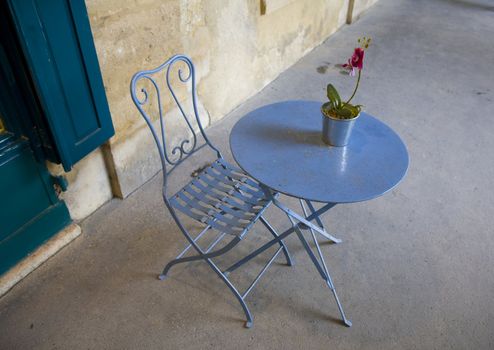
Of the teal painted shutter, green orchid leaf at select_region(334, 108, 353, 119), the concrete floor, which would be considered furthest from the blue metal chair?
green orchid leaf at select_region(334, 108, 353, 119)

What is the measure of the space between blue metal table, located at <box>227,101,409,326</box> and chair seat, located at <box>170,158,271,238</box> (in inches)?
5.8

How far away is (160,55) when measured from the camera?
2602mm

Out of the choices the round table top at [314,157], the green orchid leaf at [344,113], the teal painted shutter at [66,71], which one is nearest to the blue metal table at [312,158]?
the round table top at [314,157]

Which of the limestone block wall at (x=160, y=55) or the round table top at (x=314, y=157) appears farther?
the limestone block wall at (x=160, y=55)

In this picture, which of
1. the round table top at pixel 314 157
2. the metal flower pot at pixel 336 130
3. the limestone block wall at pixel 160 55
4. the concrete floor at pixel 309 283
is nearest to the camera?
the round table top at pixel 314 157

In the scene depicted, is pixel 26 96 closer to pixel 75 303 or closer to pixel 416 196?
pixel 75 303

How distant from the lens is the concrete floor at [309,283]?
6.33 feet

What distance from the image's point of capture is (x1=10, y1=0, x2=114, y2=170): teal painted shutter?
169 cm

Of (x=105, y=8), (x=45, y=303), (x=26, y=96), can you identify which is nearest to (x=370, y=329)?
(x=45, y=303)

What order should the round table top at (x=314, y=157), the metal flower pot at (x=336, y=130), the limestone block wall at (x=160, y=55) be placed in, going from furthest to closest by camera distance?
1. the limestone block wall at (x=160, y=55)
2. the metal flower pot at (x=336, y=130)
3. the round table top at (x=314, y=157)

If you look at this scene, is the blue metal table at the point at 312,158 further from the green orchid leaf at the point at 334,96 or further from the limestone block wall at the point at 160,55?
the limestone block wall at the point at 160,55

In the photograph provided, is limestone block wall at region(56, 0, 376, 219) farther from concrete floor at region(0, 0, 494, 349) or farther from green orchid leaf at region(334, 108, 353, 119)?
green orchid leaf at region(334, 108, 353, 119)

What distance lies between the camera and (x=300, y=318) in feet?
6.58

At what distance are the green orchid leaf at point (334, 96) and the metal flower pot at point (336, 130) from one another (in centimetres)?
8
